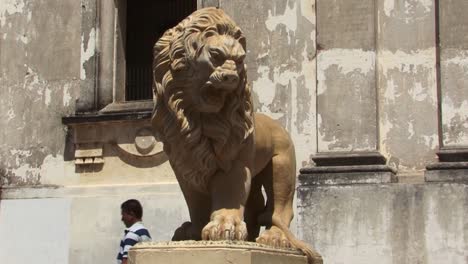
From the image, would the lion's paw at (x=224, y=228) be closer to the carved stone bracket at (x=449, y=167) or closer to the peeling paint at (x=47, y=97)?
the carved stone bracket at (x=449, y=167)

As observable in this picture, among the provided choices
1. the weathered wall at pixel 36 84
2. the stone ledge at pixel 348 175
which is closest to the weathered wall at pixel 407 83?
the stone ledge at pixel 348 175

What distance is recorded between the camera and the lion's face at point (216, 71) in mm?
5570

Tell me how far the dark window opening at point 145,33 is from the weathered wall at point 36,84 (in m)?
0.68

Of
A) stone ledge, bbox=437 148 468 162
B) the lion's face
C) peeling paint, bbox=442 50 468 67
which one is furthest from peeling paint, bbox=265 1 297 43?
the lion's face

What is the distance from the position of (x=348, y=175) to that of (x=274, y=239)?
452cm

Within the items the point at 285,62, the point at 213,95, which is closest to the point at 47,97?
the point at 285,62

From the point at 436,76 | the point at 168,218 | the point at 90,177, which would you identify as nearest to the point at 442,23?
the point at 436,76

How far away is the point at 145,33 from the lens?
13016 millimetres

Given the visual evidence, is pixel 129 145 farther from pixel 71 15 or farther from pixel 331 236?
pixel 331 236

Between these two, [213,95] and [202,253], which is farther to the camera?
[213,95]

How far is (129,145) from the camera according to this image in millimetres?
12273

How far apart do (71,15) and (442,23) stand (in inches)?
195

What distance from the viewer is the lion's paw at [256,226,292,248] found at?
6.10 m

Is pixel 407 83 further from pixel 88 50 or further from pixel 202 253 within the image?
pixel 202 253
